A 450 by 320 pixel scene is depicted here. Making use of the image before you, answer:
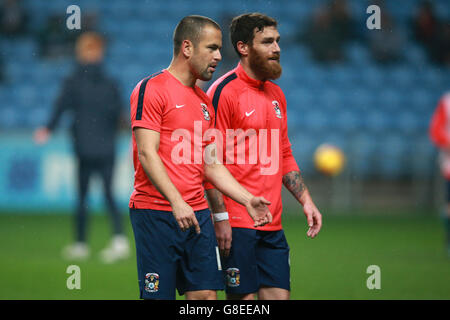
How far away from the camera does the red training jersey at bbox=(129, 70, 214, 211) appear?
367 cm

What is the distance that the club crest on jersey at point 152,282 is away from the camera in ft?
12.2

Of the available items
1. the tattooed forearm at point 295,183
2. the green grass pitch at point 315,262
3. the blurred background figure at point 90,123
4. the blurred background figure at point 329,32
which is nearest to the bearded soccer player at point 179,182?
→ the tattooed forearm at point 295,183

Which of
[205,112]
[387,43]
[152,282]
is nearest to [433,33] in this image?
[387,43]

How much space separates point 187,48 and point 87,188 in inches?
174

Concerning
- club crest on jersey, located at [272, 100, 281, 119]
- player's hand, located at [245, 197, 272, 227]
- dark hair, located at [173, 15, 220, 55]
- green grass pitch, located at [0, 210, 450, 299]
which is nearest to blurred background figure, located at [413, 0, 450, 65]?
green grass pitch, located at [0, 210, 450, 299]

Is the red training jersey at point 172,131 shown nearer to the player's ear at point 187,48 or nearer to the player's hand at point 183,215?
the player's ear at point 187,48

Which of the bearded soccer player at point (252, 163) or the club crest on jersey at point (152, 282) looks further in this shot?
the bearded soccer player at point (252, 163)

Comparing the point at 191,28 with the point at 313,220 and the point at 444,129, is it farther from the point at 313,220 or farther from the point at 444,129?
the point at 444,129

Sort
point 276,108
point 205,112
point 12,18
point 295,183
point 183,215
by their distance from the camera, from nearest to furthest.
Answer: point 183,215, point 205,112, point 276,108, point 295,183, point 12,18

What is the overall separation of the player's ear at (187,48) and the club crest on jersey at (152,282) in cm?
115

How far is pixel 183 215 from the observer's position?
11.4 feet

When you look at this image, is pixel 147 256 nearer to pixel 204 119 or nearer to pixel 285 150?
pixel 204 119
